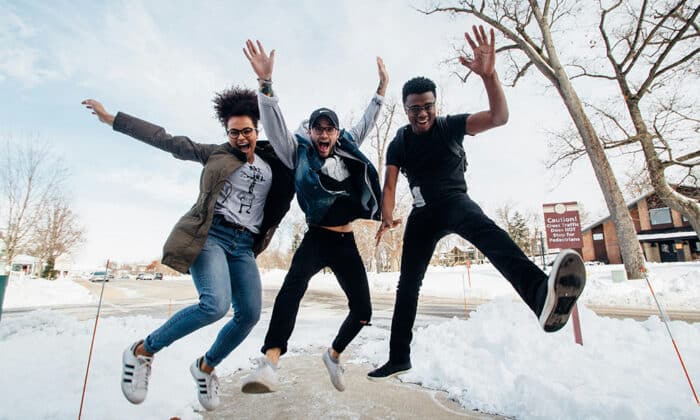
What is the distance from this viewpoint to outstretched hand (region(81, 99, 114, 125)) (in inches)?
119

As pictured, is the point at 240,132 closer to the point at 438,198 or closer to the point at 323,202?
the point at 323,202

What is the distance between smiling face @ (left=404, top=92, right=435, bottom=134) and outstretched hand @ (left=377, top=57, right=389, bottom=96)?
0.71m

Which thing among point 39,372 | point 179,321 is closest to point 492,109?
point 179,321

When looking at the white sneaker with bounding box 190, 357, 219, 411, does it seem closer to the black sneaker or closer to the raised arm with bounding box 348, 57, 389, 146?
the black sneaker

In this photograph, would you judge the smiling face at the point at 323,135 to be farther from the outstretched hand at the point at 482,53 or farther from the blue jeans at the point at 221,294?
the outstretched hand at the point at 482,53

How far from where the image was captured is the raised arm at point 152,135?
2975mm

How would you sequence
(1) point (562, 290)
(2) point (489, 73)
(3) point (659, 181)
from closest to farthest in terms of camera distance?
(1) point (562, 290), (2) point (489, 73), (3) point (659, 181)

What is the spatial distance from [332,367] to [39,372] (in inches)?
149

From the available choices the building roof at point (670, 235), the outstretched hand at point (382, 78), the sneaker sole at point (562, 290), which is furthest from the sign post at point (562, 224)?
the building roof at point (670, 235)

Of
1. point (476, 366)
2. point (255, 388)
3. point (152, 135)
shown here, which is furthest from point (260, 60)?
point (476, 366)

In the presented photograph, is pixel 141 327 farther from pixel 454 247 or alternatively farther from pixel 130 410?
pixel 454 247

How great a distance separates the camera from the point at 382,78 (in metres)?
3.68

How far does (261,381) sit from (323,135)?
6.19 feet

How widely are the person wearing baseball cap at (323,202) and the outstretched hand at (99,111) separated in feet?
4.35
